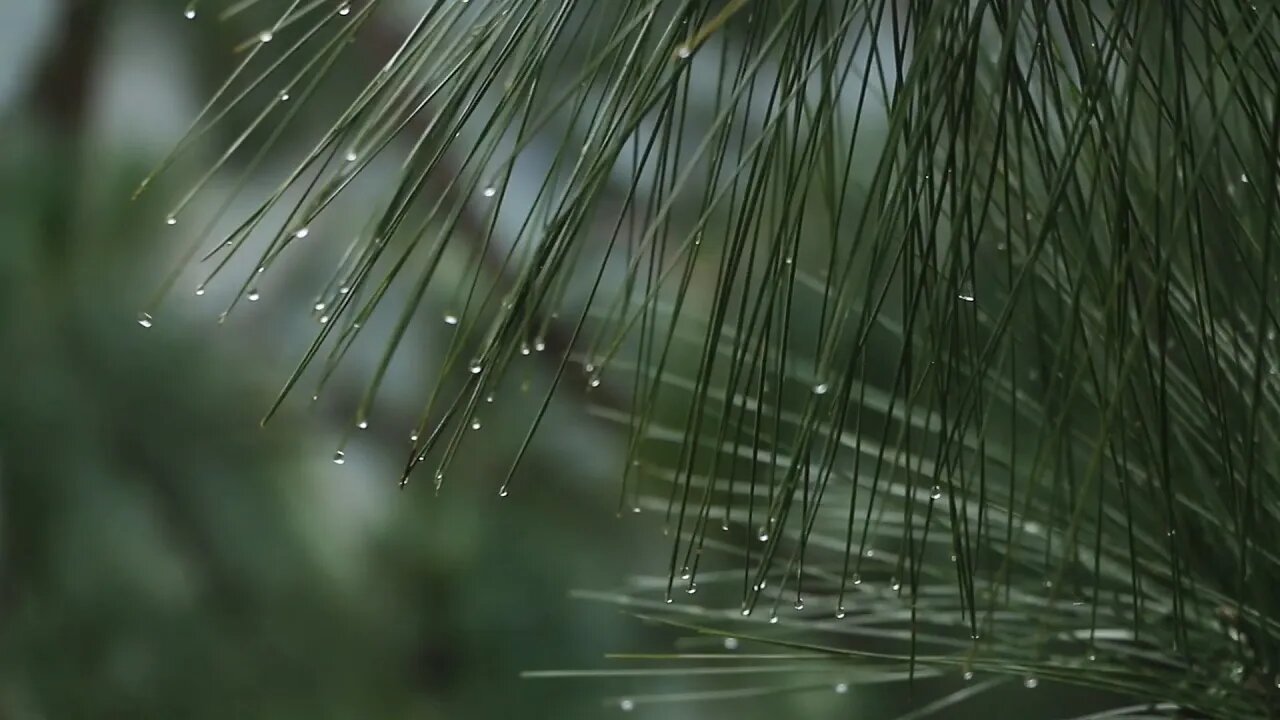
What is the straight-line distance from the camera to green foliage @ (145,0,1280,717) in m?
0.26

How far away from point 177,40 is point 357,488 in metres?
0.35

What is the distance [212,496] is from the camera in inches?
33.9

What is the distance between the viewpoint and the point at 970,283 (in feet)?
1.13

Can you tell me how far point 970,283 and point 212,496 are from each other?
656 millimetres

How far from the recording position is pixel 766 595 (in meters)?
0.65

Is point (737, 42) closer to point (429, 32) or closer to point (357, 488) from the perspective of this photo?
point (357, 488)

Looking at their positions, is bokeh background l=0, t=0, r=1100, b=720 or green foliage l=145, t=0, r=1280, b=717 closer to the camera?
green foliage l=145, t=0, r=1280, b=717

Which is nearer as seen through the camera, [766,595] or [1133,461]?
[1133,461]

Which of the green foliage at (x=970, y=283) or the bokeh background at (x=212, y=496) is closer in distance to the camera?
the green foliage at (x=970, y=283)

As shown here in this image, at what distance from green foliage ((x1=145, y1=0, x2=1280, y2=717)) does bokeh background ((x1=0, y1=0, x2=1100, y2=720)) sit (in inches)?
9.2

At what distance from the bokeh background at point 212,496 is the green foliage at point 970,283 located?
0.23m

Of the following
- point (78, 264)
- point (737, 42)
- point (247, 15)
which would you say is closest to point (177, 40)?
point (247, 15)

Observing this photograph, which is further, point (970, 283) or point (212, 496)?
point (212, 496)

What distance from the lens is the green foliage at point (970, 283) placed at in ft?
0.87
